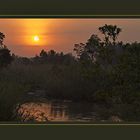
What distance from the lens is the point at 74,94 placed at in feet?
18.1

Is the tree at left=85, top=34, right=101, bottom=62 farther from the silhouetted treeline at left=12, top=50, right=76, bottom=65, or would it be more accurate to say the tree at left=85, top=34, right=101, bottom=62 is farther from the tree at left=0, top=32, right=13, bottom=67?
the tree at left=0, top=32, right=13, bottom=67

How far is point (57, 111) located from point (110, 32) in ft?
3.64

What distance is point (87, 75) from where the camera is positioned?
5.64m

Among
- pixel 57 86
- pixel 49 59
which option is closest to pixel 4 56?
pixel 49 59

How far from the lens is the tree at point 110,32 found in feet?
17.3

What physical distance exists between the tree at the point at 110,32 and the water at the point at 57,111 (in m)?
0.81

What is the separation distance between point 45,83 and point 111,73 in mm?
825

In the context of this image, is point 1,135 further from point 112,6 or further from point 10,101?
point 112,6

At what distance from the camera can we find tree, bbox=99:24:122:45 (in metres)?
5.29

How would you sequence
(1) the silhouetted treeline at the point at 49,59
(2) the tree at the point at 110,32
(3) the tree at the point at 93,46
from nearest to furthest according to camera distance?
(1) the silhouetted treeline at the point at 49,59 → (2) the tree at the point at 110,32 → (3) the tree at the point at 93,46

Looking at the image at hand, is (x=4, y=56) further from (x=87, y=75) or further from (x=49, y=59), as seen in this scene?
(x=87, y=75)

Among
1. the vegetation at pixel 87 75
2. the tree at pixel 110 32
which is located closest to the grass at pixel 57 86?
the vegetation at pixel 87 75

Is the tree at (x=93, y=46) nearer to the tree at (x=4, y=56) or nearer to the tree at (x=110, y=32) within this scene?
the tree at (x=110, y=32)

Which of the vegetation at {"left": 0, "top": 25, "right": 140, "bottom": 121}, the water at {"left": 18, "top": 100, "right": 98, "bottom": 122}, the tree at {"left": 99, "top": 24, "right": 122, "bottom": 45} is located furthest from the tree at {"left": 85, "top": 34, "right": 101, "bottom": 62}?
the water at {"left": 18, "top": 100, "right": 98, "bottom": 122}
